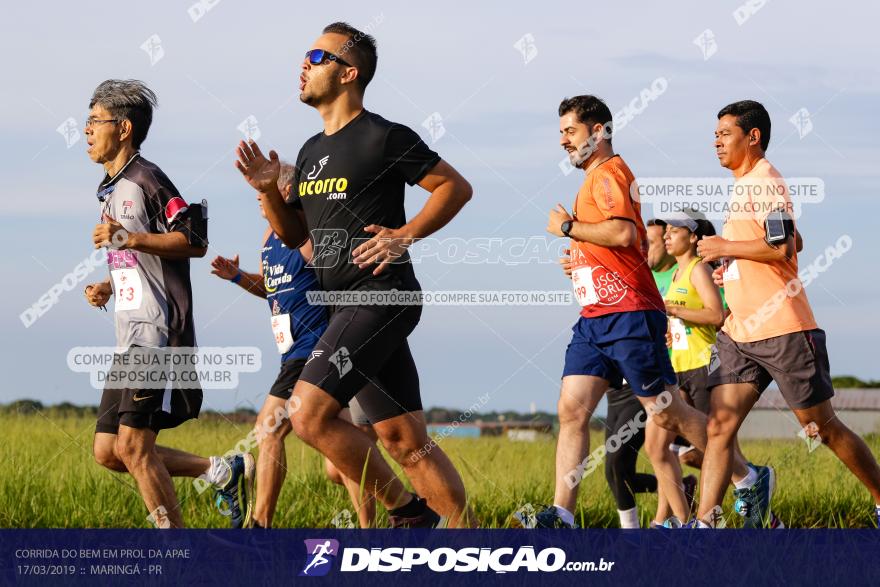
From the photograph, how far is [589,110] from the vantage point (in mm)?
6434

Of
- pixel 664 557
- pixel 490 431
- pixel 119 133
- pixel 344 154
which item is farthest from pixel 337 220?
pixel 490 431

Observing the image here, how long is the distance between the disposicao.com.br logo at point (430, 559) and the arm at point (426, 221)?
120 cm

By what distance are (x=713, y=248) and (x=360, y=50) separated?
2.12m

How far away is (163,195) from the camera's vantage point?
6172 millimetres

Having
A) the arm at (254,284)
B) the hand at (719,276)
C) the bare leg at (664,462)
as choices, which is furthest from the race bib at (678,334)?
the arm at (254,284)

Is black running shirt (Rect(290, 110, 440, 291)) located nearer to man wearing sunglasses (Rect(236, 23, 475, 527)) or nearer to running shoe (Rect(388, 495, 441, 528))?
man wearing sunglasses (Rect(236, 23, 475, 527))

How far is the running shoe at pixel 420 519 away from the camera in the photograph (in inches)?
217

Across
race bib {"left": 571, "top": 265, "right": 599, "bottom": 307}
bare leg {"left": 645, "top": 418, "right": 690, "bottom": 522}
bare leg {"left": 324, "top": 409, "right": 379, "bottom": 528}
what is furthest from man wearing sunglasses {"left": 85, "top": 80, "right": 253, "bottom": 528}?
bare leg {"left": 645, "top": 418, "right": 690, "bottom": 522}

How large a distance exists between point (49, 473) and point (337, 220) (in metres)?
4.06

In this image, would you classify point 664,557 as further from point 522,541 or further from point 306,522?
point 306,522

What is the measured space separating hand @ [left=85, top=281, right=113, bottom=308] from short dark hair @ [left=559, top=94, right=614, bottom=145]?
8.50 ft

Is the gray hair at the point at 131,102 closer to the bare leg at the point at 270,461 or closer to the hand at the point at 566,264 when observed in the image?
the bare leg at the point at 270,461

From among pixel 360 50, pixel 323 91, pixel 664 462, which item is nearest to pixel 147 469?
pixel 323 91

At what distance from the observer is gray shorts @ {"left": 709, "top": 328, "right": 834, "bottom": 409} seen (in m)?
6.40
